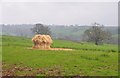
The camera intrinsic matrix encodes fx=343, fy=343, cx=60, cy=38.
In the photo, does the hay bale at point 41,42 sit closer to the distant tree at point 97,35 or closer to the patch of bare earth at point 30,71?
the patch of bare earth at point 30,71

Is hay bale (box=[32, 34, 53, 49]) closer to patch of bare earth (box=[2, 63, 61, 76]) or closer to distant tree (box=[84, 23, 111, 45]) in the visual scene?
patch of bare earth (box=[2, 63, 61, 76])

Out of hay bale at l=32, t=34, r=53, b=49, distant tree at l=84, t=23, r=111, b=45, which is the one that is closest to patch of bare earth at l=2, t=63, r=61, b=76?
hay bale at l=32, t=34, r=53, b=49

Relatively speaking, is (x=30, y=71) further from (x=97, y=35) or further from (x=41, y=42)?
(x=97, y=35)

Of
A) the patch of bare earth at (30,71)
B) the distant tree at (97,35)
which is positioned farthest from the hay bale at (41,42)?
the distant tree at (97,35)

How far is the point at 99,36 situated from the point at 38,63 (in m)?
71.5

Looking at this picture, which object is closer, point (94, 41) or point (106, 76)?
point (106, 76)

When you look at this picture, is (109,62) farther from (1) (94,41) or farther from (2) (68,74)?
(1) (94,41)

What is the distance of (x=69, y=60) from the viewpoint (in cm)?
2645

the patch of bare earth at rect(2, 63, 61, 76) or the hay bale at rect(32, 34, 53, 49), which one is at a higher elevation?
the hay bale at rect(32, 34, 53, 49)

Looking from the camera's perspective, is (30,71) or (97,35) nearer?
(30,71)

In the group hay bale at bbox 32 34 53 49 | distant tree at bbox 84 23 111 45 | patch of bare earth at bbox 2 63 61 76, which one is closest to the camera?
patch of bare earth at bbox 2 63 61 76

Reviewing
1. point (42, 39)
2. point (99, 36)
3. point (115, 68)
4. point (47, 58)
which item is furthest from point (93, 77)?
point (99, 36)

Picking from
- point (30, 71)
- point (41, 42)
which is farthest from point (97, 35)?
point (30, 71)

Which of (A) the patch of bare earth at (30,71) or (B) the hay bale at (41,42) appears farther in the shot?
(B) the hay bale at (41,42)
